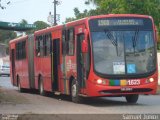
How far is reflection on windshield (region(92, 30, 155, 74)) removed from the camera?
20594 mm

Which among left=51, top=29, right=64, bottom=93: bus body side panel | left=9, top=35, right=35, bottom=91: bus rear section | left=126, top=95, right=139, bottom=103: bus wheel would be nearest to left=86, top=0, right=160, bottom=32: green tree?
left=9, top=35, right=35, bottom=91: bus rear section

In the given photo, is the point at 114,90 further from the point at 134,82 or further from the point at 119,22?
the point at 119,22

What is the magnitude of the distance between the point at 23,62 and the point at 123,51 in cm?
1312

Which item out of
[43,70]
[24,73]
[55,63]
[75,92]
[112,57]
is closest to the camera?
[112,57]

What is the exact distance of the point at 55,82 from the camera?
2559 cm

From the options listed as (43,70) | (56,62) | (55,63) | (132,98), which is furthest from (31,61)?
(132,98)

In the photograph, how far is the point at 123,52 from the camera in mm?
20766

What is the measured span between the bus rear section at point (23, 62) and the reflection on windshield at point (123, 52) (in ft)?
34.3

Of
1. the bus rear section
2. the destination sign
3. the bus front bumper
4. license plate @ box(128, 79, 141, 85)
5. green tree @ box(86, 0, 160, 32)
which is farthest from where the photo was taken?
green tree @ box(86, 0, 160, 32)

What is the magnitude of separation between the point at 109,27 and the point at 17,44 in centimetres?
1476

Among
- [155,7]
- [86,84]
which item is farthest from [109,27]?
[155,7]

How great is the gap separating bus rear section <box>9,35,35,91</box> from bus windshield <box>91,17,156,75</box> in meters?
10.4

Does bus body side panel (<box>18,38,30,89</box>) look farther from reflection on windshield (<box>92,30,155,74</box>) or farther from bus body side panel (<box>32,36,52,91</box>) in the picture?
reflection on windshield (<box>92,30,155,74</box>)

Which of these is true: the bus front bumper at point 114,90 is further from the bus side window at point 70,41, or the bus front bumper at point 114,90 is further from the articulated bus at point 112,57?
the bus side window at point 70,41
